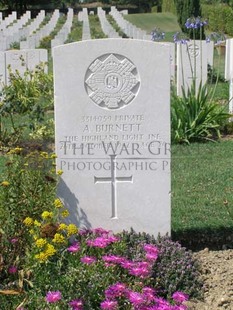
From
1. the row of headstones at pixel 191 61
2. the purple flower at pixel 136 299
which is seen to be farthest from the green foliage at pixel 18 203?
the row of headstones at pixel 191 61

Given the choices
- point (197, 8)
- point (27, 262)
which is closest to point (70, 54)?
point (27, 262)

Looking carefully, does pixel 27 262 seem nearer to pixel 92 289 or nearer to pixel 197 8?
pixel 92 289

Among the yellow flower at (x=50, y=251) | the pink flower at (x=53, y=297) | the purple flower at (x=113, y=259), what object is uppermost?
Answer: the yellow flower at (x=50, y=251)

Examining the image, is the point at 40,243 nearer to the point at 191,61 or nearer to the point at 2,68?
the point at 191,61

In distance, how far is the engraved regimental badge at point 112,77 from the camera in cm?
440

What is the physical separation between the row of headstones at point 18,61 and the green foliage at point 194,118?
346 cm

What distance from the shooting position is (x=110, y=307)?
11.3ft

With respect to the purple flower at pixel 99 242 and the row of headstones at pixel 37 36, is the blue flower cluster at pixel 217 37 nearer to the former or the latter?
the purple flower at pixel 99 242

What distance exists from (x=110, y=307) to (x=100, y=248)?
65 cm

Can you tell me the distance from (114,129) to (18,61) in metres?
7.92

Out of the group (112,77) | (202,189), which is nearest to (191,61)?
(202,189)

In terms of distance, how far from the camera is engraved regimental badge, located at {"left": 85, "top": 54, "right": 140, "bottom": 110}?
4.40 meters

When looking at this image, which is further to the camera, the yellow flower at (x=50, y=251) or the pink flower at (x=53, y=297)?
the yellow flower at (x=50, y=251)

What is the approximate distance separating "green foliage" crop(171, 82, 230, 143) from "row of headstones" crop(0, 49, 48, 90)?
346 cm
